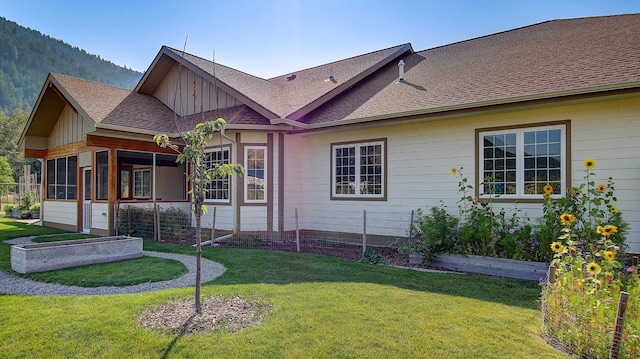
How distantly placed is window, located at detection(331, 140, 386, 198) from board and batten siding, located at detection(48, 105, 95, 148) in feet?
27.8

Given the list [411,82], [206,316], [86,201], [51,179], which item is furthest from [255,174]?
[51,179]

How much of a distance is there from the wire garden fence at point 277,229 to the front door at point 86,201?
7.26ft

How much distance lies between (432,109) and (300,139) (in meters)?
4.26

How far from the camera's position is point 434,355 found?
3502 millimetres

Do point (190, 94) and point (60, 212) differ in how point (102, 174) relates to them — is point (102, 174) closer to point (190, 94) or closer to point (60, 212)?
point (60, 212)

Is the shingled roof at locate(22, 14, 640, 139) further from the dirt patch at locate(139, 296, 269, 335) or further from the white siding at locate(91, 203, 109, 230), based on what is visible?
the dirt patch at locate(139, 296, 269, 335)

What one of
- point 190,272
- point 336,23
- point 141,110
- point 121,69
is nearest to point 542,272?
point 190,272

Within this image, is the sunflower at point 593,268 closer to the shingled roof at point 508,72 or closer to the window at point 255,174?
the shingled roof at point 508,72

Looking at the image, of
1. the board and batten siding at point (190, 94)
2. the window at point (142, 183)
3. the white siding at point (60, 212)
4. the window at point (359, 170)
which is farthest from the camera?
the window at point (142, 183)

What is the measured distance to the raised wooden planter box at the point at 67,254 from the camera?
22.5ft

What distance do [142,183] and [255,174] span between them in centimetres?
591

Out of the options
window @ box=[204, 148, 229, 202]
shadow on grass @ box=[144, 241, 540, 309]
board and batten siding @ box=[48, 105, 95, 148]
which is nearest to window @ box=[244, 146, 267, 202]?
window @ box=[204, 148, 229, 202]

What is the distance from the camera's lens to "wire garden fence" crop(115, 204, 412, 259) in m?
9.46

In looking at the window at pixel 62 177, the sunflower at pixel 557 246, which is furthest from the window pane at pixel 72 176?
the sunflower at pixel 557 246
